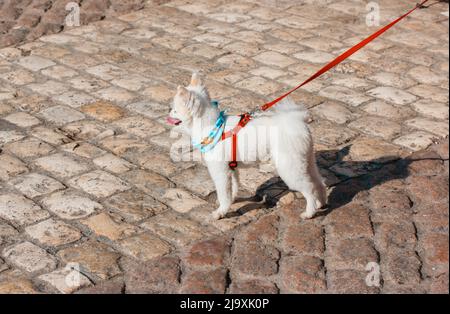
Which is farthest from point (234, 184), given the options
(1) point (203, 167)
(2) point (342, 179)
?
(2) point (342, 179)

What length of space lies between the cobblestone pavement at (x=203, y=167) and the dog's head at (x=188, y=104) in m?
1.04

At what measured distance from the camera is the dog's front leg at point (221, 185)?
6.95m

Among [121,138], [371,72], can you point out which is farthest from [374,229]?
[371,72]

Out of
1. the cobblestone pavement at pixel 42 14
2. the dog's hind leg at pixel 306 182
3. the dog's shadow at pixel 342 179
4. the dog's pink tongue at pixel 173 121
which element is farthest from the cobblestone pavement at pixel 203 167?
the dog's pink tongue at pixel 173 121

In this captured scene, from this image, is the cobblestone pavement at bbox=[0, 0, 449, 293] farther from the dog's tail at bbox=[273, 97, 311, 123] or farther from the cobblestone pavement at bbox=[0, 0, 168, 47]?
the dog's tail at bbox=[273, 97, 311, 123]

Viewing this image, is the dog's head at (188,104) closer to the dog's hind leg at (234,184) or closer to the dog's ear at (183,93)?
the dog's ear at (183,93)

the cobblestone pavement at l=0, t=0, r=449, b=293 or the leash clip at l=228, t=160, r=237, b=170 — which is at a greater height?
the leash clip at l=228, t=160, r=237, b=170

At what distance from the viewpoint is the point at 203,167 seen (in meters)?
8.31

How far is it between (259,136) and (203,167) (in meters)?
1.65

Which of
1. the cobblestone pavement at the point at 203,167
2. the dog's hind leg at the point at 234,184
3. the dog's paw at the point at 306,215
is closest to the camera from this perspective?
the cobblestone pavement at the point at 203,167

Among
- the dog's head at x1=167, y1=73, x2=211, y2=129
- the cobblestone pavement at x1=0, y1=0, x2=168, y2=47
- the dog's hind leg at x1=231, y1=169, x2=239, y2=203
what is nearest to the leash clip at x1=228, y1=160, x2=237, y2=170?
the dog's hind leg at x1=231, y1=169, x2=239, y2=203

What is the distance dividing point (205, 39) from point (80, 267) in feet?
19.7

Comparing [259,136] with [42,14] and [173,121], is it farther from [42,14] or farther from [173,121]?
[42,14]

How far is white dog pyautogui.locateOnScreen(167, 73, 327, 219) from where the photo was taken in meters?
6.70
